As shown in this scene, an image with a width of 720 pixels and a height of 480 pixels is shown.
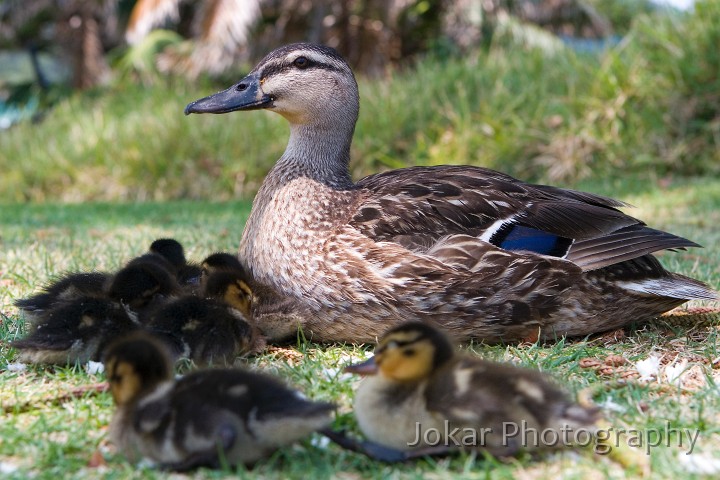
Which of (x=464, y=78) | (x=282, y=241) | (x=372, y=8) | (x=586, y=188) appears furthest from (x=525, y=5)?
(x=282, y=241)

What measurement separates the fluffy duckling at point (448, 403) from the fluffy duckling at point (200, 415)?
18 cm

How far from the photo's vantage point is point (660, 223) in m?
7.29

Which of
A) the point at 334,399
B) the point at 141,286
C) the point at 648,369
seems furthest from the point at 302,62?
the point at 648,369

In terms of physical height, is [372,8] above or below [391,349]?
above

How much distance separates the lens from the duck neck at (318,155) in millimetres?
4090

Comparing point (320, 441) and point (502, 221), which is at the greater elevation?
point (502, 221)

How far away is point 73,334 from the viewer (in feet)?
10.1

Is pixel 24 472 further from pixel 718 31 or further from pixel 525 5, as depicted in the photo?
pixel 525 5

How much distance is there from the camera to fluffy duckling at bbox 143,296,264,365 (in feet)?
10.1

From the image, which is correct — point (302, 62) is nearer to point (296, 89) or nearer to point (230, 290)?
point (296, 89)

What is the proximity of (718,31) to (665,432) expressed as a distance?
342 inches

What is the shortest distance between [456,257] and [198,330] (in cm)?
110

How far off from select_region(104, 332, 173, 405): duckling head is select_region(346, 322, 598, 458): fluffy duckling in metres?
0.57

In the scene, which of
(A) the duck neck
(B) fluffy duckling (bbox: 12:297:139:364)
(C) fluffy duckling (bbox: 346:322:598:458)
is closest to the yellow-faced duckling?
(B) fluffy duckling (bbox: 12:297:139:364)
